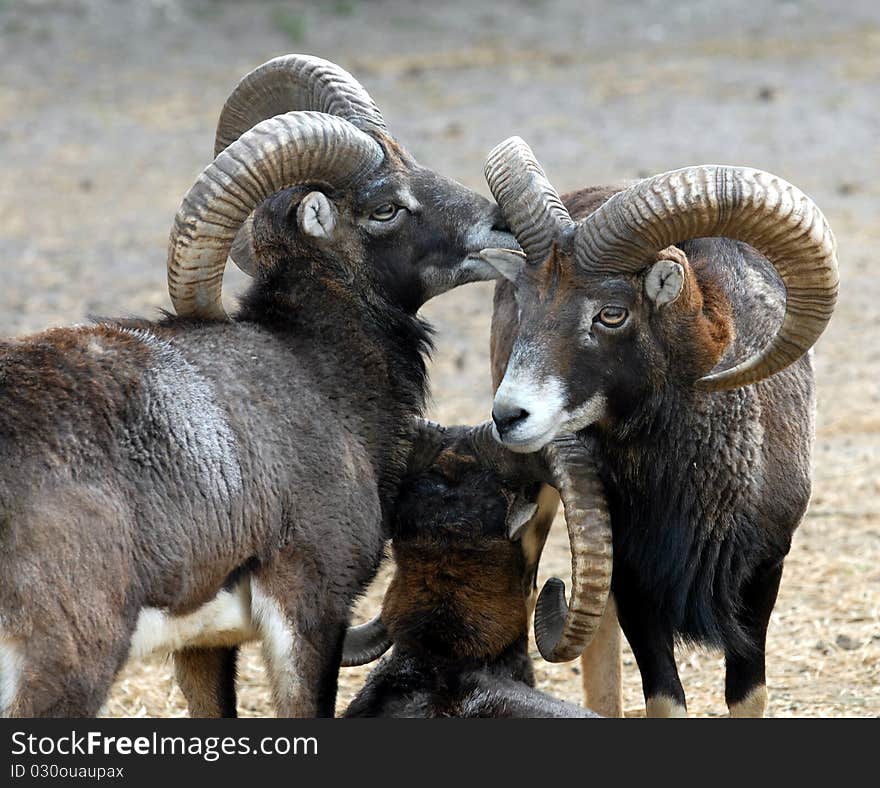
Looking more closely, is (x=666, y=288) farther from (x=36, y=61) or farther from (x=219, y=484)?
(x=36, y=61)

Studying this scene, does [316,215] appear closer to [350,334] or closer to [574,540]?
[350,334]

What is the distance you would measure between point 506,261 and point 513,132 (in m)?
14.4

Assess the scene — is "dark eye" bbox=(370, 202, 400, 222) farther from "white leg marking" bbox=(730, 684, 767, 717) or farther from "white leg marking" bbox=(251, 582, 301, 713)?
"white leg marking" bbox=(730, 684, 767, 717)

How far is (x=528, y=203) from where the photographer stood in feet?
22.9

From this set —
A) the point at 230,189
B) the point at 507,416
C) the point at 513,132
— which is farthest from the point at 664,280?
the point at 513,132

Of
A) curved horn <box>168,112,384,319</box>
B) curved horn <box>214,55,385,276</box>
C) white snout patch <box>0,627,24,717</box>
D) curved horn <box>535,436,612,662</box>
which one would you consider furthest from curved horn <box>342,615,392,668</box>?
white snout patch <box>0,627,24,717</box>

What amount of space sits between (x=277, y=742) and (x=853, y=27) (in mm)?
22903

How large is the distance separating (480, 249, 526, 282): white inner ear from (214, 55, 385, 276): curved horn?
3.20 feet

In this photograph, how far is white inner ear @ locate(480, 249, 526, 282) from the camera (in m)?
6.98

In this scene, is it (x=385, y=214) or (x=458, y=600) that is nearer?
(x=458, y=600)

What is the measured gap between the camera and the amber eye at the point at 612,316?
6648mm

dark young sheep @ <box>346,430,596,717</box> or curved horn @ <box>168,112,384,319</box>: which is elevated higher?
curved horn @ <box>168,112,384,319</box>

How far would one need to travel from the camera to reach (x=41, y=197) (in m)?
18.9

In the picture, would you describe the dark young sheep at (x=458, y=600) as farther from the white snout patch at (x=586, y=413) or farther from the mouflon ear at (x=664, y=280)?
the mouflon ear at (x=664, y=280)
